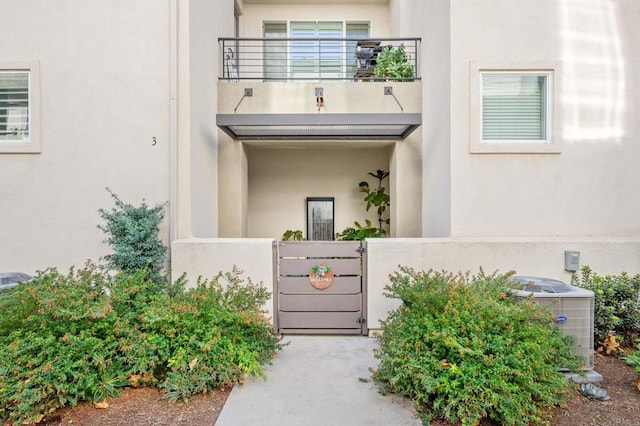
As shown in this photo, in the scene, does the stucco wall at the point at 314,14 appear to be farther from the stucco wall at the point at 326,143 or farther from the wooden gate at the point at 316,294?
the wooden gate at the point at 316,294

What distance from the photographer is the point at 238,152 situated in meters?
9.02

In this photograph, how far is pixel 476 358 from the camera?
383 centimetres

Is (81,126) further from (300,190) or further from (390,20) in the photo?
(390,20)

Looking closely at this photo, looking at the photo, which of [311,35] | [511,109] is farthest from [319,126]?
[311,35]

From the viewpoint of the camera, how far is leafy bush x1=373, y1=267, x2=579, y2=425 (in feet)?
11.9

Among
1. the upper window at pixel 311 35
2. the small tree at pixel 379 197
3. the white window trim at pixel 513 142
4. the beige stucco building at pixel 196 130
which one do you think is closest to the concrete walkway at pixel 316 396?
the beige stucco building at pixel 196 130

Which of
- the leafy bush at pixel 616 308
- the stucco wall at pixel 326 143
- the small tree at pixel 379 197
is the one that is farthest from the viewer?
→ the small tree at pixel 379 197

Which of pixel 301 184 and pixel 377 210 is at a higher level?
pixel 301 184

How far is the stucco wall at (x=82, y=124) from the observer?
659 cm

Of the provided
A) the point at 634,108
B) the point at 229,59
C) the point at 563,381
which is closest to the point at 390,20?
the point at 229,59

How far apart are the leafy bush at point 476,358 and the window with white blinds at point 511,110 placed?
3.21 metres

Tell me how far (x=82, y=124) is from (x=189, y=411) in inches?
208

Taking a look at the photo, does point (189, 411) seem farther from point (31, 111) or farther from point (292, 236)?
point (292, 236)

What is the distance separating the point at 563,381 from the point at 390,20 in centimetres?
1088
